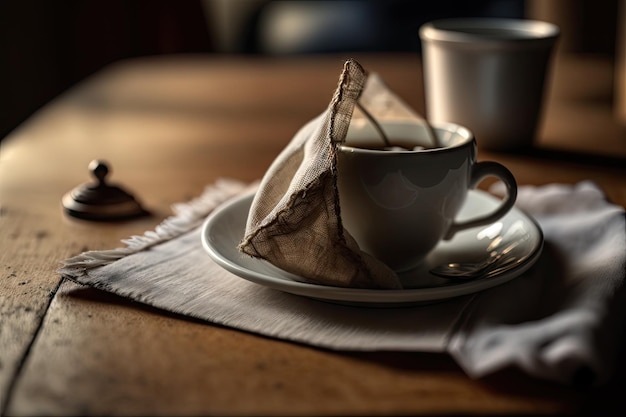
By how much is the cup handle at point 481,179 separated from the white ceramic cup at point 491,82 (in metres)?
0.33

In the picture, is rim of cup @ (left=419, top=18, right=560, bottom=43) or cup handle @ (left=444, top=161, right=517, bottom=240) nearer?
cup handle @ (left=444, top=161, right=517, bottom=240)

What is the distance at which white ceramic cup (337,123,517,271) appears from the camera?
55cm

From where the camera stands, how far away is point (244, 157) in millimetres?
947

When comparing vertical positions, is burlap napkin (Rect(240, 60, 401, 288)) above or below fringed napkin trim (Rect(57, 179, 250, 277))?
above

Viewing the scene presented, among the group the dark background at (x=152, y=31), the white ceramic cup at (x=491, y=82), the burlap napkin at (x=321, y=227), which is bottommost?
the dark background at (x=152, y=31)

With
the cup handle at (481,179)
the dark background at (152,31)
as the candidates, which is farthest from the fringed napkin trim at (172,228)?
the dark background at (152,31)

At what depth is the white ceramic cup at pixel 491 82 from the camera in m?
0.92

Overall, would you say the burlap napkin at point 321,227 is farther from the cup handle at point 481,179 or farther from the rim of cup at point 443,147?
the cup handle at point 481,179

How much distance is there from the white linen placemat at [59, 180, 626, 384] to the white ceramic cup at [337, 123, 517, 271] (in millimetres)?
74

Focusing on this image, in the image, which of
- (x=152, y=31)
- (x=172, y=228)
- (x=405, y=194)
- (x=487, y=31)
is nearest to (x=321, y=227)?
(x=405, y=194)

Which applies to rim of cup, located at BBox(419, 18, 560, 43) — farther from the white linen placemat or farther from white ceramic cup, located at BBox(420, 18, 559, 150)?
the white linen placemat

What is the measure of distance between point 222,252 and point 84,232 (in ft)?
0.58

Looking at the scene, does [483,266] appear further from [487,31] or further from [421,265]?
[487,31]

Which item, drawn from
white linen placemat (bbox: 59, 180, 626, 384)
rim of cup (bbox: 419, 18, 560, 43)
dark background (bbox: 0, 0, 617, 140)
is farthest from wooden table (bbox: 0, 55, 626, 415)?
dark background (bbox: 0, 0, 617, 140)
